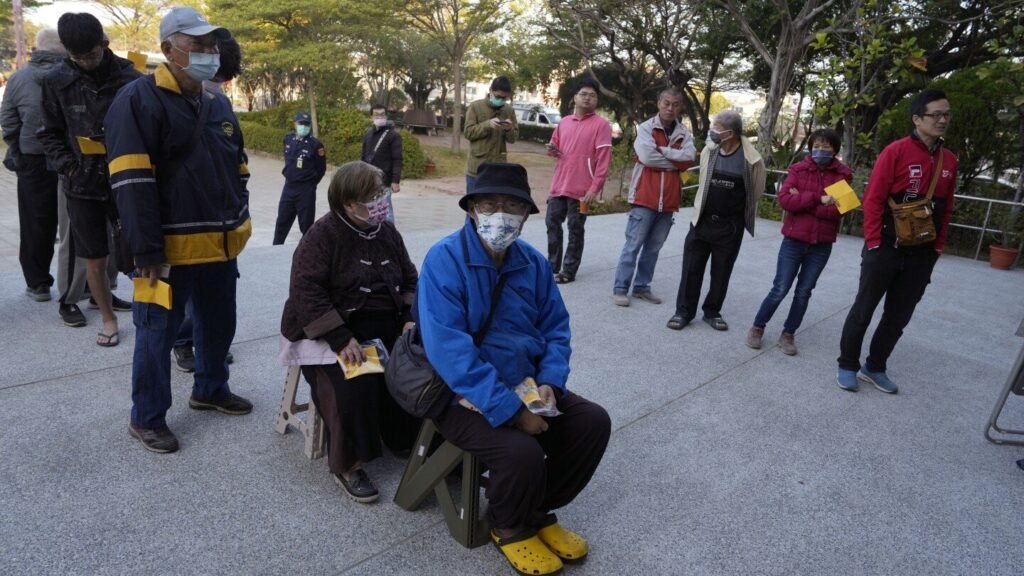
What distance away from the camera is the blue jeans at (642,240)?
18.4 feet

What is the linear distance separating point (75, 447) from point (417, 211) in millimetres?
10463

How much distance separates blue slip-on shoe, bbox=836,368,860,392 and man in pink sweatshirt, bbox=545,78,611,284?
101 inches

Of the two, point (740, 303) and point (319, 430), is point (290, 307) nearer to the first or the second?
point (319, 430)

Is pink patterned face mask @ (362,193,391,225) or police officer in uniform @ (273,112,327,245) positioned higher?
pink patterned face mask @ (362,193,391,225)

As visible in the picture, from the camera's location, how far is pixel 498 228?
8.00 ft

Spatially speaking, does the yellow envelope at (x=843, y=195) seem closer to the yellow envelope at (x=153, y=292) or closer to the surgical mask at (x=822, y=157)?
the surgical mask at (x=822, y=157)

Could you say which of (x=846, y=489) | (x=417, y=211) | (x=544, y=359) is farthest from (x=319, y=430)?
(x=417, y=211)

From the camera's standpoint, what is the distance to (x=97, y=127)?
3.61 m

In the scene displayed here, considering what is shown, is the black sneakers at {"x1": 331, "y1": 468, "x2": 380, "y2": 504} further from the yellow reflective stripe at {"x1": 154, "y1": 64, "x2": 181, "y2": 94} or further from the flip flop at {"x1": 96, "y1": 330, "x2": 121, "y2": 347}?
the flip flop at {"x1": 96, "y1": 330, "x2": 121, "y2": 347}

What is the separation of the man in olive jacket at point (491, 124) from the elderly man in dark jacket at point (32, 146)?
331cm

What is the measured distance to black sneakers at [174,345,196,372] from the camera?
377cm

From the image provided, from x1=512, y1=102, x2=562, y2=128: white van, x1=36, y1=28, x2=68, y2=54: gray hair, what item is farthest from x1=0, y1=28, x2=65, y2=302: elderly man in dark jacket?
x1=512, y1=102, x2=562, y2=128: white van

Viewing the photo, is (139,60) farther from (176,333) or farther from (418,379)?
(418,379)

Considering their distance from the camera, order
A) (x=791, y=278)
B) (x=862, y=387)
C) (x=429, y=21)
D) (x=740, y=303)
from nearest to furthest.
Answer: (x=862, y=387), (x=791, y=278), (x=740, y=303), (x=429, y=21)
